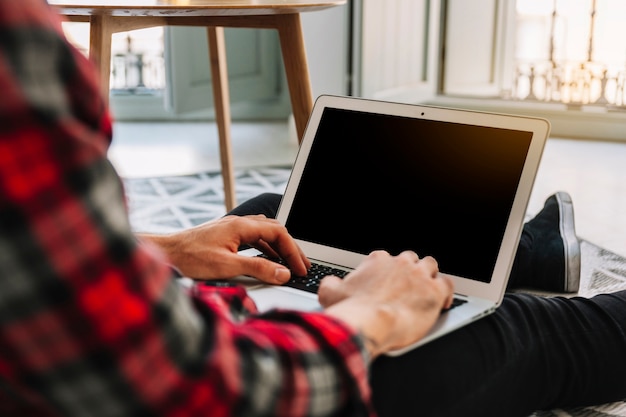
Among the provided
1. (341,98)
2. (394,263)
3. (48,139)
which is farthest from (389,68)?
(48,139)

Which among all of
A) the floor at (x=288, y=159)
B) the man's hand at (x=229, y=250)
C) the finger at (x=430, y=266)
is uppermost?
the finger at (x=430, y=266)

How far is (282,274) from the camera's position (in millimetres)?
854

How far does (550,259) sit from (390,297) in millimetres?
879

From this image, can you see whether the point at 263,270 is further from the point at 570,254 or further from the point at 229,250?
the point at 570,254

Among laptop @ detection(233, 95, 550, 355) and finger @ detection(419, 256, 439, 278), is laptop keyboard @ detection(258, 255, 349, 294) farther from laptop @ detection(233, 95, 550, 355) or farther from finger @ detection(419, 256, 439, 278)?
finger @ detection(419, 256, 439, 278)

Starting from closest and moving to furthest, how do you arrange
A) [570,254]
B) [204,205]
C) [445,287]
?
1. [445,287]
2. [570,254]
3. [204,205]

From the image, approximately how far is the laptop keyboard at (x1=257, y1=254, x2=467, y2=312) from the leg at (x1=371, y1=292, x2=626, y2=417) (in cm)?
4

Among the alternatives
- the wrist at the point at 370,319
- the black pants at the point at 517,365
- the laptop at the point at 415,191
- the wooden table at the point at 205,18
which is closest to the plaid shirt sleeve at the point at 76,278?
the wrist at the point at 370,319

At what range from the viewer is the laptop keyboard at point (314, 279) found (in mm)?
873

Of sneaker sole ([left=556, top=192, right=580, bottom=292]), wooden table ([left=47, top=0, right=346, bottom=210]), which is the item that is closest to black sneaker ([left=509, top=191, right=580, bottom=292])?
sneaker sole ([left=556, top=192, right=580, bottom=292])

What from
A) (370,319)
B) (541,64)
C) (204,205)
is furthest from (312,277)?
(541,64)

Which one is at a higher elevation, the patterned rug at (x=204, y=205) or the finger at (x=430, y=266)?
the finger at (x=430, y=266)

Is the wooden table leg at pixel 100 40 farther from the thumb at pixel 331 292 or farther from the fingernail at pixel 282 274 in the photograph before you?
the thumb at pixel 331 292

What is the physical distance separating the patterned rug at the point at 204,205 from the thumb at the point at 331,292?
0.82 m
